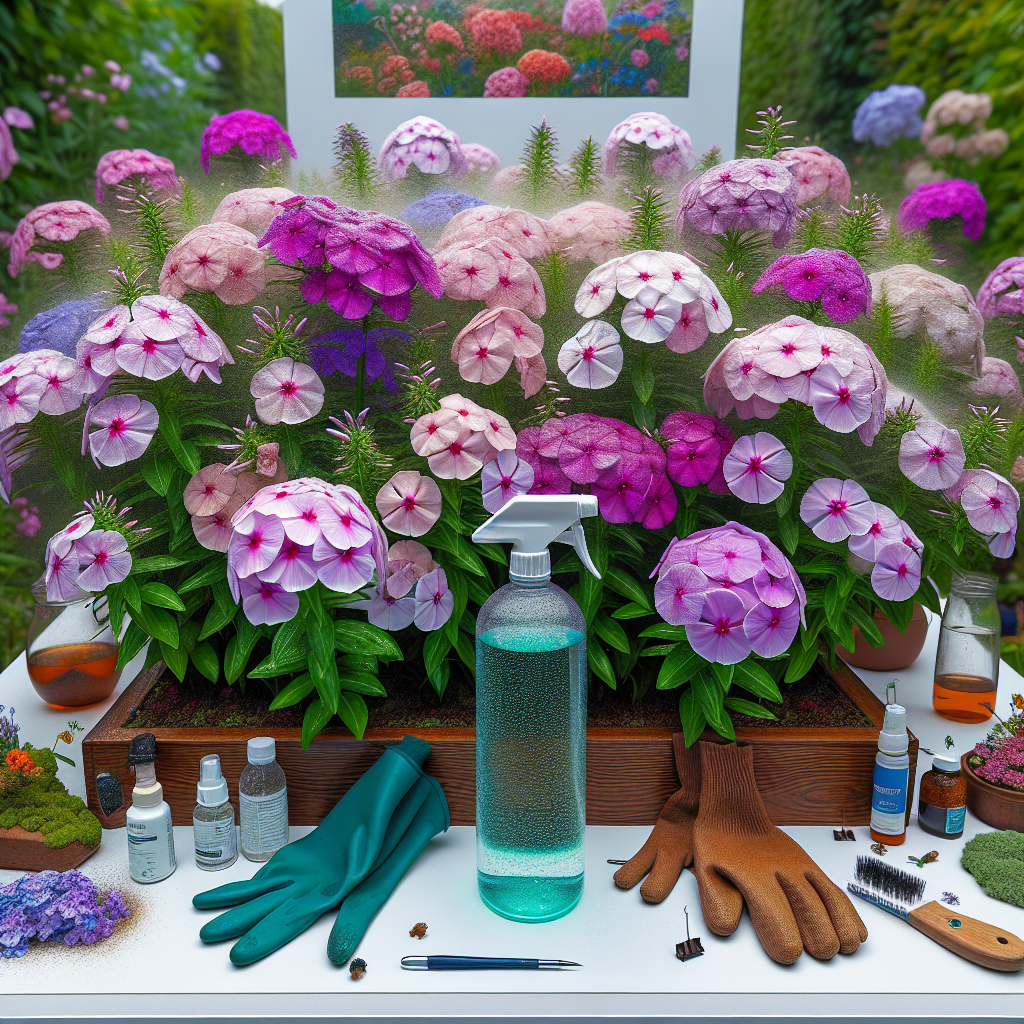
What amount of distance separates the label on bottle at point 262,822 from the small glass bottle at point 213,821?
0.05ft

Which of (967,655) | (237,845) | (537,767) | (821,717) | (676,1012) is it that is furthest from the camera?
(967,655)

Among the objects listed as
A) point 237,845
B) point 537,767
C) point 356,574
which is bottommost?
point 237,845

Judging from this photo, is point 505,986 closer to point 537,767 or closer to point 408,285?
point 537,767

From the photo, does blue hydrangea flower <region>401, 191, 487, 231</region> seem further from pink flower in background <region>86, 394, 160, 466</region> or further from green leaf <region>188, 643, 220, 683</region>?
green leaf <region>188, 643, 220, 683</region>

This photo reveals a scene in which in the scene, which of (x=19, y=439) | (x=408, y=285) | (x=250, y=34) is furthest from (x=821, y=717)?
(x=250, y=34)

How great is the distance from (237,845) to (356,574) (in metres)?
0.40

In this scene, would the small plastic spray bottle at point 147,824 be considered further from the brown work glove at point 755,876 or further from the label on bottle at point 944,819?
the label on bottle at point 944,819

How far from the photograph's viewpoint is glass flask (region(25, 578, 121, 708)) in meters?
1.33

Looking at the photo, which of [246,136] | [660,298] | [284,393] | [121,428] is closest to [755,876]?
[660,298]

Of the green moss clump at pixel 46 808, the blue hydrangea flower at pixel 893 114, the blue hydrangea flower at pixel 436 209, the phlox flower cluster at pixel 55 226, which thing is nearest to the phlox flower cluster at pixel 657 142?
the blue hydrangea flower at pixel 436 209

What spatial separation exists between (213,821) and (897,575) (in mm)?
828

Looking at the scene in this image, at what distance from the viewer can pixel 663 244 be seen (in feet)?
3.97

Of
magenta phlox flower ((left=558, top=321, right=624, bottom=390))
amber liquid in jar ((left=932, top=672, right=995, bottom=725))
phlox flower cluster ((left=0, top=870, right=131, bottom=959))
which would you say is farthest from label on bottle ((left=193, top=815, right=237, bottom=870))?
amber liquid in jar ((left=932, top=672, right=995, bottom=725))

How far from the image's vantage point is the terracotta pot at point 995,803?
1.10 m
